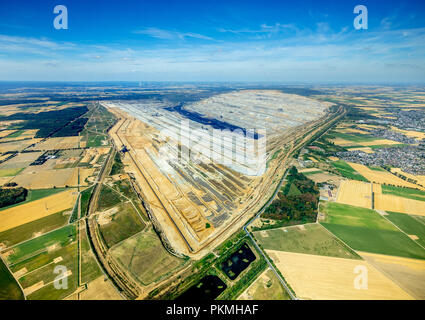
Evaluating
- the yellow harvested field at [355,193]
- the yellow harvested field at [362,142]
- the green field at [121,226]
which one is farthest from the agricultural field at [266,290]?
the yellow harvested field at [362,142]

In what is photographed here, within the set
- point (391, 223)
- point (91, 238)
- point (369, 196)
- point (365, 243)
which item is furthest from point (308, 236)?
point (91, 238)

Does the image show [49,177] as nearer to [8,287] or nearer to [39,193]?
[39,193]

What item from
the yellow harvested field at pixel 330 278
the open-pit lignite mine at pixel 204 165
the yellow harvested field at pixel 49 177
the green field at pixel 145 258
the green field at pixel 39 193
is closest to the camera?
the yellow harvested field at pixel 330 278

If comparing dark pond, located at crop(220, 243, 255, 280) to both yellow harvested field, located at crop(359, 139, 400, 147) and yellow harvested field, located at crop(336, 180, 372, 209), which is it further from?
yellow harvested field, located at crop(359, 139, 400, 147)

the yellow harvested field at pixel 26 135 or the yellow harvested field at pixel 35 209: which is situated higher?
the yellow harvested field at pixel 26 135

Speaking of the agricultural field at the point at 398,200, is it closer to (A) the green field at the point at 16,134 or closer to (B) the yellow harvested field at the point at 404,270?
(B) the yellow harvested field at the point at 404,270

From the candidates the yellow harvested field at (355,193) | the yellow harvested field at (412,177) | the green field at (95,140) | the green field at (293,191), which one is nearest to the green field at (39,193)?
the green field at (95,140)

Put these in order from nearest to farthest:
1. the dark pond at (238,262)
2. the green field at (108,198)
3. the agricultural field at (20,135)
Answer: the dark pond at (238,262) → the green field at (108,198) → the agricultural field at (20,135)

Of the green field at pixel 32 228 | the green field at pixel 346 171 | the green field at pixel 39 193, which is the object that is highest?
the green field at pixel 346 171

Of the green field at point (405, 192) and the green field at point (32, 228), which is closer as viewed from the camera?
the green field at point (32, 228)
